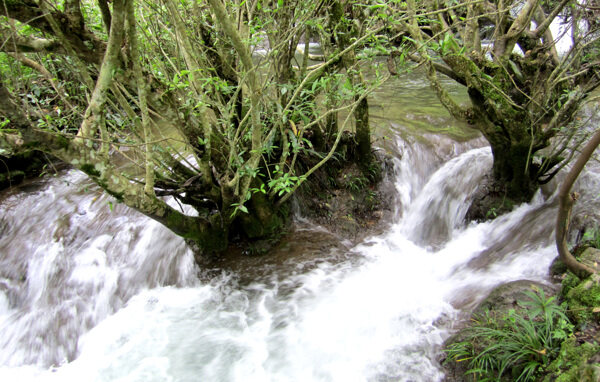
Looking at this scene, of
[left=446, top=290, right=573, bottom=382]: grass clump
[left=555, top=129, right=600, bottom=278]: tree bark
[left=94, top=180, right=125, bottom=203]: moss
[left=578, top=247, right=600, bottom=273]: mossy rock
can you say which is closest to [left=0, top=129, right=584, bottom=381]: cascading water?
[left=94, top=180, right=125, bottom=203]: moss

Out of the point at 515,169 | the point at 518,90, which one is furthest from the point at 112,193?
the point at 515,169

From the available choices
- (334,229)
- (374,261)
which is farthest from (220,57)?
(374,261)

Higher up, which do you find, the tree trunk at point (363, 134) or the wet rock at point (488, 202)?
the tree trunk at point (363, 134)

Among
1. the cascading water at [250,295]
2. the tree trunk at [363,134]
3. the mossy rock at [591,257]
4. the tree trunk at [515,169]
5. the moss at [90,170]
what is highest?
the moss at [90,170]

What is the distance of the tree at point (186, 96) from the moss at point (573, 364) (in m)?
2.50

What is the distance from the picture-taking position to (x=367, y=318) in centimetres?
419

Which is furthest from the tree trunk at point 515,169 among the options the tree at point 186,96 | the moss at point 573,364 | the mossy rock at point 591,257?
the moss at point 573,364

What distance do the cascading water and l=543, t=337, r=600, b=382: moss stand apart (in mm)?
971

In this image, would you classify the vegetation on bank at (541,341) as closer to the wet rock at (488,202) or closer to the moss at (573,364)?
the moss at (573,364)

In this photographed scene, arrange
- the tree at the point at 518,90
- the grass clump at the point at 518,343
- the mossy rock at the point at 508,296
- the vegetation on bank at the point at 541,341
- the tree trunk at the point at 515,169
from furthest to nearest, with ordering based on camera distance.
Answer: the tree trunk at the point at 515,169, the tree at the point at 518,90, the mossy rock at the point at 508,296, the grass clump at the point at 518,343, the vegetation on bank at the point at 541,341

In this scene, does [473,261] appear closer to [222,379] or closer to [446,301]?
[446,301]

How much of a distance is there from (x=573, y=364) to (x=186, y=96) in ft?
13.1

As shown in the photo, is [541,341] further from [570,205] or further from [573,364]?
[570,205]

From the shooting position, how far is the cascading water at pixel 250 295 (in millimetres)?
3848
